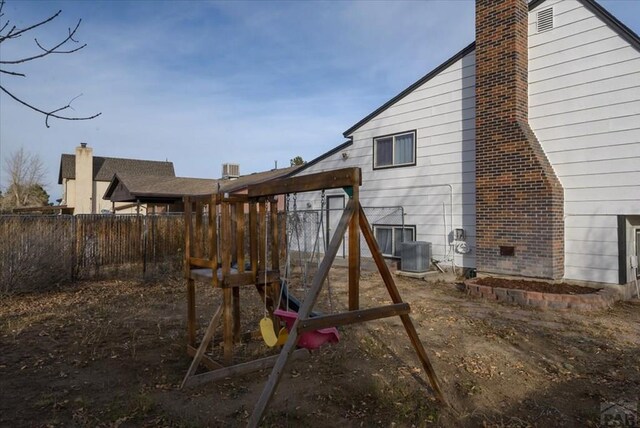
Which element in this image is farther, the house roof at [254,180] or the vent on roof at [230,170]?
the vent on roof at [230,170]

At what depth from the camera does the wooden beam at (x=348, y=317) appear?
300cm

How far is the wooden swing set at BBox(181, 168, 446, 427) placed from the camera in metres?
3.04

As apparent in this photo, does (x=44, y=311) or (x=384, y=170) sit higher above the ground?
(x=384, y=170)

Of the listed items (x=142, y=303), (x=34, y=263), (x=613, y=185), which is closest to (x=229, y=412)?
(x=142, y=303)

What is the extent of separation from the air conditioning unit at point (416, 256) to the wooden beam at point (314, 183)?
651 cm

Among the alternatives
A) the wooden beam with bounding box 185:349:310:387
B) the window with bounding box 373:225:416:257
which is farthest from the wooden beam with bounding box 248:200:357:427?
the window with bounding box 373:225:416:257

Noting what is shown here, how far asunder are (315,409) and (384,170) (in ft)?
28.6

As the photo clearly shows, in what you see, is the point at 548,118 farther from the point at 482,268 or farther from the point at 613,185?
the point at 482,268

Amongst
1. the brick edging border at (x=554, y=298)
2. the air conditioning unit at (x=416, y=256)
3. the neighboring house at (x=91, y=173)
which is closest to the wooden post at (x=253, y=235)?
the brick edging border at (x=554, y=298)

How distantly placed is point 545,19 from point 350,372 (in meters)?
8.25

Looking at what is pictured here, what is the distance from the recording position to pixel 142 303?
7.64 metres

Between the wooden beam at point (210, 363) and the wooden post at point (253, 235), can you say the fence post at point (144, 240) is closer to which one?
the wooden beam at point (210, 363)

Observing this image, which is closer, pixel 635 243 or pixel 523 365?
pixel 523 365

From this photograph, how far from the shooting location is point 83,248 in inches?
388
